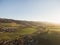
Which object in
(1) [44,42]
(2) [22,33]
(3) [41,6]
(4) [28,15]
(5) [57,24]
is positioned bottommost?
(1) [44,42]

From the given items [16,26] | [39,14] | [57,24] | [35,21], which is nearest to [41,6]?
[39,14]

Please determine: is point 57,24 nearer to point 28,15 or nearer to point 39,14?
point 39,14

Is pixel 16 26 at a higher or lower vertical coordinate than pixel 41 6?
lower

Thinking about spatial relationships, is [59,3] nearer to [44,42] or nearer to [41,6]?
[41,6]

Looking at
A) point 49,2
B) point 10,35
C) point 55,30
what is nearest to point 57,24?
point 55,30

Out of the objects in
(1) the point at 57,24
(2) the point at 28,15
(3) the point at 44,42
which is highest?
(2) the point at 28,15

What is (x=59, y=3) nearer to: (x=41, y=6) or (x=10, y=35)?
(x=41, y=6)

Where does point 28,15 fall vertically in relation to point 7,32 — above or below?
above

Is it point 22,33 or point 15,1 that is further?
point 15,1
